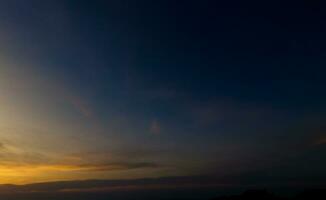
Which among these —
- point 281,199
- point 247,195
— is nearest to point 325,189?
point 281,199

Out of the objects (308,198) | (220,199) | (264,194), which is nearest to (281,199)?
(264,194)

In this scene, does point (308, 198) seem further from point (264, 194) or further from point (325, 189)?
point (264, 194)

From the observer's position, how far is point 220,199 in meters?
173

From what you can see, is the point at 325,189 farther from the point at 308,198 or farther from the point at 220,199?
the point at 220,199

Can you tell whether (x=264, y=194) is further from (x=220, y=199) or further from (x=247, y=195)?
(x=220, y=199)

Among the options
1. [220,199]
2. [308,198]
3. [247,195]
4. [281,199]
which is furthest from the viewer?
[220,199]

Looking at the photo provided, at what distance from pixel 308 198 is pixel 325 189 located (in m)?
8.39

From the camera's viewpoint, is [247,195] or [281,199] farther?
[247,195]

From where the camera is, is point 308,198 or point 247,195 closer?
point 308,198

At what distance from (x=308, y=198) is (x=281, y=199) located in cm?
2333

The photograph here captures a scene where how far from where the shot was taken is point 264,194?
148m

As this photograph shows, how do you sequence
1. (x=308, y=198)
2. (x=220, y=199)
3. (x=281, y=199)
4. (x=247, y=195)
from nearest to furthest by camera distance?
(x=308, y=198) → (x=281, y=199) → (x=247, y=195) → (x=220, y=199)

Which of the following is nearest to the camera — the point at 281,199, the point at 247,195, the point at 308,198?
the point at 308,198

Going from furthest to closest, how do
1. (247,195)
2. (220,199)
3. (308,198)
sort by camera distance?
(220,199) → (247,195) → (308,198)
